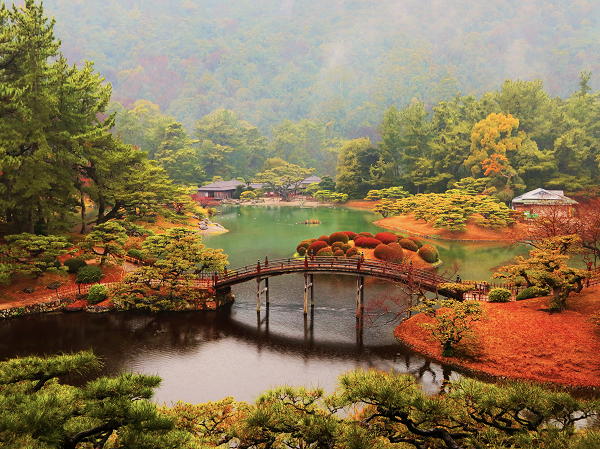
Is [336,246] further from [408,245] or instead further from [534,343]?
[534,343]

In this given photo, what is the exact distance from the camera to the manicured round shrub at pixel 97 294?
29078mm

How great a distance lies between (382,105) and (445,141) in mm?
88741

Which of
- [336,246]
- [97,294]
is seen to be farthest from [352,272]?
[97,294]

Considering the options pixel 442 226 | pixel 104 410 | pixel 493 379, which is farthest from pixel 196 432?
pixel 442 226

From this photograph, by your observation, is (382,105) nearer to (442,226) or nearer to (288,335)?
(442,226)

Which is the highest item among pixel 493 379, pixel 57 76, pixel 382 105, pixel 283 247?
pixel 382 105

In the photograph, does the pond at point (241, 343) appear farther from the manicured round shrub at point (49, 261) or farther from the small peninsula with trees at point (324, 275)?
the manicured round shrub at point (49, 261)

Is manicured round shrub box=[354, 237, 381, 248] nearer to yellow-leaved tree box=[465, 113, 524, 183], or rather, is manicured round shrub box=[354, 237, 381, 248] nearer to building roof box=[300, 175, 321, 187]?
yellow-leaved tree box=[465, 113, 524, 183]

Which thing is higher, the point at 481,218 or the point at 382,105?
the point at 382,105

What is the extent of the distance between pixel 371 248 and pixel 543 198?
3138cm

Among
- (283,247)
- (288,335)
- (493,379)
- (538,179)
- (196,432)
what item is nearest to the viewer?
(196,432)

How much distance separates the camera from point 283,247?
46.7m

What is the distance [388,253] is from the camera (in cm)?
3709

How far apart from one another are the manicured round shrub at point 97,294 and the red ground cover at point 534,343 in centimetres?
1833
